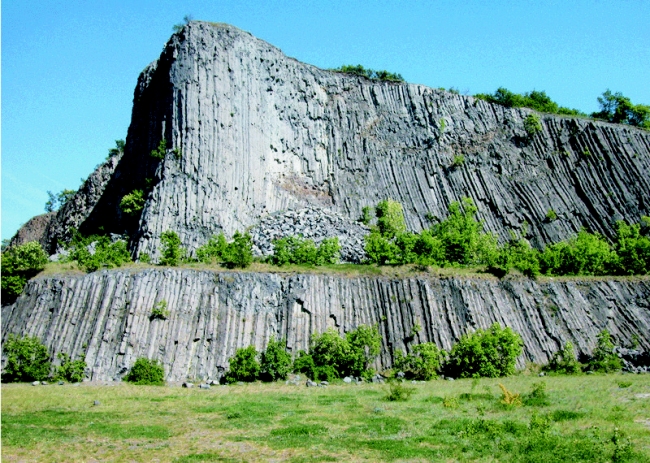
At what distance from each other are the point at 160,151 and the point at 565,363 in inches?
1105

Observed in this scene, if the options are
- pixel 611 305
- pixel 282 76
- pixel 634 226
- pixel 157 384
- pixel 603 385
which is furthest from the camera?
pixel 282 76

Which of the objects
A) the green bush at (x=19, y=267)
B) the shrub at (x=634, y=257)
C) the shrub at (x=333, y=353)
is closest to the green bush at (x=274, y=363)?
the shrub at (x=333, y=353)

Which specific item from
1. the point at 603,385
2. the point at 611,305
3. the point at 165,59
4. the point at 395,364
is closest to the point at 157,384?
the point at 395,364

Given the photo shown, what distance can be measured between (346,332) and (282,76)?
27.6 metres

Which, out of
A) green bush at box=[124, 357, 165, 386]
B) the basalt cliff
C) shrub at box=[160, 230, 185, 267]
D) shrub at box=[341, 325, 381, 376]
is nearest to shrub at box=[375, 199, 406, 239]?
the basalt cliff

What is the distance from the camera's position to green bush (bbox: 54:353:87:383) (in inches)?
1141

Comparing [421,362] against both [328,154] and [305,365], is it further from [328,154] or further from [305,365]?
[328,154]

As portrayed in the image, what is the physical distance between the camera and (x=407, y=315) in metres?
33.9

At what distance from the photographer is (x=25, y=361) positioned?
2942 centimetres

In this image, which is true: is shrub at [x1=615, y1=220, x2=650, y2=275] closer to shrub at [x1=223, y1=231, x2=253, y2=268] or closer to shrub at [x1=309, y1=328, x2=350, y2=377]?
shrub at [x1=309, y1=328, x2=350, y2=377]

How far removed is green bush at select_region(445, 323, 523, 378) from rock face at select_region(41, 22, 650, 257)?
58.0ft

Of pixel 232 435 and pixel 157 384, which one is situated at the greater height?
pixel 157 384

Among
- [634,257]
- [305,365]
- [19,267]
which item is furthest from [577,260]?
[19,267]

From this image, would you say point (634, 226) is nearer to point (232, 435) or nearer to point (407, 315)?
point (407, 315)
